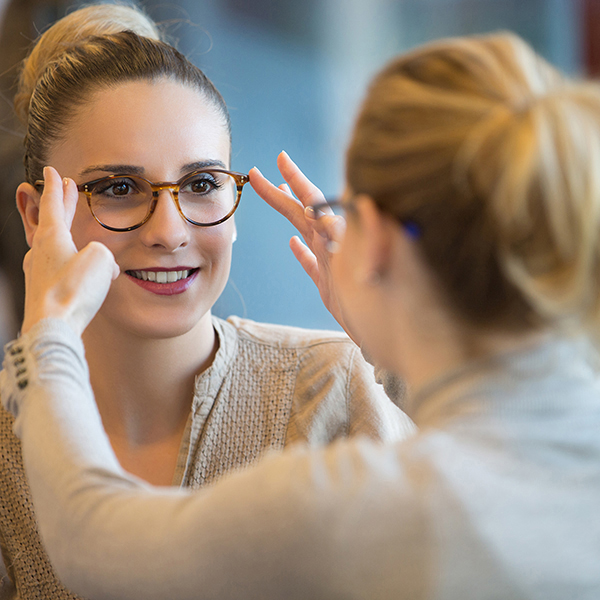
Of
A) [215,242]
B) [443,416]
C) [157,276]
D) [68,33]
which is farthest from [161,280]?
[443,416]

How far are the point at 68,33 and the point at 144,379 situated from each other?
71 centimetres

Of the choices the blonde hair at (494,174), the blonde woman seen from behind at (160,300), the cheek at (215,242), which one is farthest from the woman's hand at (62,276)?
the blonde hair at (494,174)

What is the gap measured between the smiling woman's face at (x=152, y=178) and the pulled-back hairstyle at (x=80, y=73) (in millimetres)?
23

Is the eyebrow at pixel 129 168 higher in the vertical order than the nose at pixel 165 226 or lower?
higher

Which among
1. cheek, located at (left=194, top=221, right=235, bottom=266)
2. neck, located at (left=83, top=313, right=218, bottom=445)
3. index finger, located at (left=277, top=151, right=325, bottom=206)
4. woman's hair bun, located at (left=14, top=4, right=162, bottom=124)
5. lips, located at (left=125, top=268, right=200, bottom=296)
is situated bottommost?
neck, located at (left=83, top=313, right=218, bottom=445)

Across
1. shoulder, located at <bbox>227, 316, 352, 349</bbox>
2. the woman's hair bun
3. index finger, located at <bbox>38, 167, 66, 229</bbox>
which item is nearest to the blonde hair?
index finger, located at <bbox>38, 167, 66, 229</bbox>

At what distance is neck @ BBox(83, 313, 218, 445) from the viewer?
1373 mm

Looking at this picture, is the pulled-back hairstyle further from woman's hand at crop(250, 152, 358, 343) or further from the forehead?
woman's hand at crop(250, 152, 358, 343)

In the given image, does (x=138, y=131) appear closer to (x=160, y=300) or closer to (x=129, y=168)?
(x=129, y=168)

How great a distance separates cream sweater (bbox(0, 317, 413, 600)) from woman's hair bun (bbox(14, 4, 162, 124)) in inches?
24.0

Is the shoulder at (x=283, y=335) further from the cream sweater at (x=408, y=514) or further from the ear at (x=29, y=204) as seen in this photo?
the cream sweater at (x=408, y=514)

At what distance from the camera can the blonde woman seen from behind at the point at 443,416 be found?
666 mm

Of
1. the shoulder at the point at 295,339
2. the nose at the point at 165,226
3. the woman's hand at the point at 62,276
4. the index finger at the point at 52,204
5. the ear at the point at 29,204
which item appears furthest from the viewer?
the shoulder at the point at 295,339

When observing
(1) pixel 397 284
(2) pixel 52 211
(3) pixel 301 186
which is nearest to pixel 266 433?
(3) pixel 301 186
